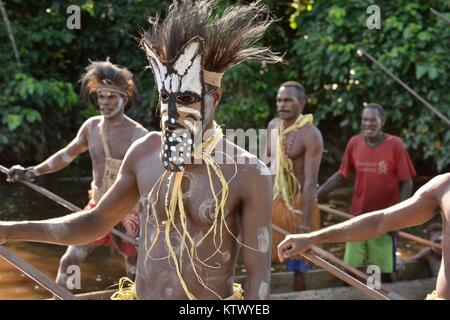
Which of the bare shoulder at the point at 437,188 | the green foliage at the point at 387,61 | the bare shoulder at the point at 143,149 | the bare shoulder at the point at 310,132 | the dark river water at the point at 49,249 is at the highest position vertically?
the green foliage at the point at 387,61

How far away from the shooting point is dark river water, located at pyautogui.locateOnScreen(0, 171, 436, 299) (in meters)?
7.01

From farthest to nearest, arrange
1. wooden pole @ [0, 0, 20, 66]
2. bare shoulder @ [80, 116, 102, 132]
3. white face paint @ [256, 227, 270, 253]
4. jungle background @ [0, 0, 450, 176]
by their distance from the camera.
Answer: wooden pole @ [0, 0, 20, 66] < jungle background @ [0, 0, 450, 176] < bare shoulder @ [80, 116, 102, 132] < white face paint @ [256, 227, 270, 253]

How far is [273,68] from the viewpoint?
13.1m

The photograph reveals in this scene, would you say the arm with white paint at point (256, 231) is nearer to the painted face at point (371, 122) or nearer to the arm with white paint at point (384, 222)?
the arm with white paint at point (384, 222)

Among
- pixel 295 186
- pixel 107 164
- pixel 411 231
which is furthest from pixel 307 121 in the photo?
pixel 411 231

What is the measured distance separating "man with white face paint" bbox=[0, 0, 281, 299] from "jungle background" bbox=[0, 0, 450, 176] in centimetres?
695

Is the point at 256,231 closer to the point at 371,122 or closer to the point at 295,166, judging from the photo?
the point at 295,166

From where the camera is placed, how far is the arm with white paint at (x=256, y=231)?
10.3 ft

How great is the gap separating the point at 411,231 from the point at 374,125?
3442mm

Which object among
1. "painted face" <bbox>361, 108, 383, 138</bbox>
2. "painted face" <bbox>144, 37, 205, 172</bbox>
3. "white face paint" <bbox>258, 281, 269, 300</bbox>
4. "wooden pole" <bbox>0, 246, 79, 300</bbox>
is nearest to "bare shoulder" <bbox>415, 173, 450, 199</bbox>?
"white face paint" <bbox>258, 281, 269, 300</bbox>

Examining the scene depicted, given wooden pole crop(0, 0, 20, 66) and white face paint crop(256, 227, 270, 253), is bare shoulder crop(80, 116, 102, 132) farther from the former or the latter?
wooden pole crop(0, 0, 20, 66)

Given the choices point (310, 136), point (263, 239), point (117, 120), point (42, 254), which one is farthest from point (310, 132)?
point (263, 239)

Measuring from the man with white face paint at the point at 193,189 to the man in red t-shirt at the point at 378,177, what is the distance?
3.87 metres

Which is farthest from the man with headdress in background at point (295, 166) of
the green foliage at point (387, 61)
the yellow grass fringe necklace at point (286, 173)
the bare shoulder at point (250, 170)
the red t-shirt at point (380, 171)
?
the green foliage at point (387, 61)
